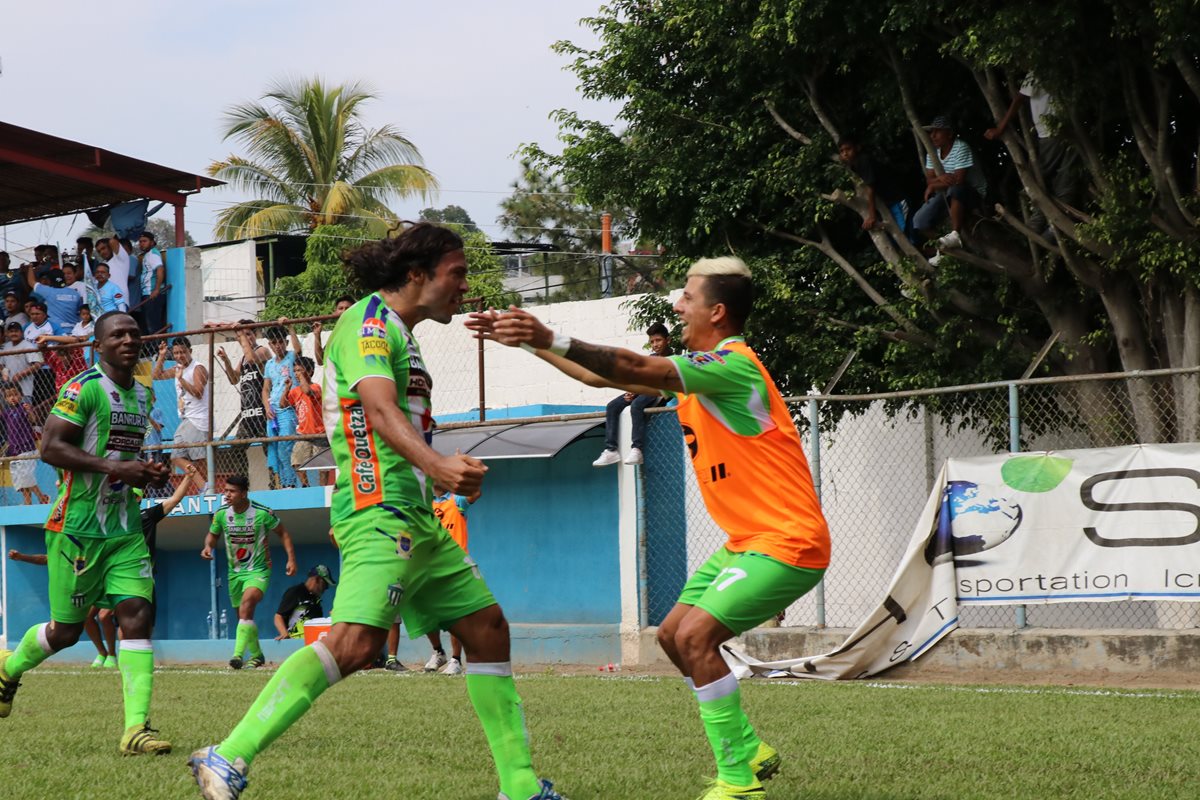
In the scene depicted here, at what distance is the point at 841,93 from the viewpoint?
16.0 m

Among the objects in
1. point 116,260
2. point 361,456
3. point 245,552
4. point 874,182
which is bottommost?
point 245,552

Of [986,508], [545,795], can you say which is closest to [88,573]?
[545,795]

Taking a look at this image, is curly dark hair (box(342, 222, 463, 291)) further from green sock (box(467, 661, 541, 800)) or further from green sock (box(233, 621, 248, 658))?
green sock (box(233, 621, 248, 658))

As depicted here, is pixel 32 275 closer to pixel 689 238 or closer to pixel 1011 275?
pixel 689 238

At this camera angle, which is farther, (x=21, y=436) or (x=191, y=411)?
(x=21, y=436)

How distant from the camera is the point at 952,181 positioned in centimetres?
1442

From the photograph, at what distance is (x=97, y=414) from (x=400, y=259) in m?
3.00

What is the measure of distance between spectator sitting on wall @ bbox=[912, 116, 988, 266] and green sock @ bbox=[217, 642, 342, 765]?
10.7 meters

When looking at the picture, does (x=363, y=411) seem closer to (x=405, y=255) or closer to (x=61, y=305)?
(x=405, y=255)

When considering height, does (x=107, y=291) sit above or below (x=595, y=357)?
above

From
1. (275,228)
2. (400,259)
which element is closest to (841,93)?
(400,259)

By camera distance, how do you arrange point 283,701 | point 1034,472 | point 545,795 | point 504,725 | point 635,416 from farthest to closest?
point 635,416, point 1034,472, point 504,725, point 545,795, point 283,701

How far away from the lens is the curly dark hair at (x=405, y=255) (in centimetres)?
548

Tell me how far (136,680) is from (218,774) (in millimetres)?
2952
